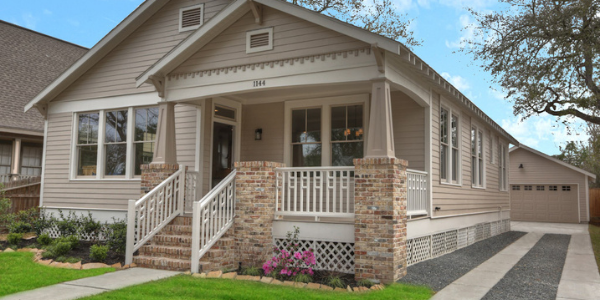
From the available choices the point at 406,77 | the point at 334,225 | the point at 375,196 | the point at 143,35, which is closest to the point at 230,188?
the point at 334,225

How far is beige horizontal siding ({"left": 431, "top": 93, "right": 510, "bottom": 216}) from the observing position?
10672mm

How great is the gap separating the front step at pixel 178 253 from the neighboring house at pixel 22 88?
10.2m

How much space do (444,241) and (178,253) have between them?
6.18 meters

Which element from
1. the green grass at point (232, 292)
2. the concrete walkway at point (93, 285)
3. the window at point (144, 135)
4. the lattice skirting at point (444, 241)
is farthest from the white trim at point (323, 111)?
the concrete walkway at point (93, 285)

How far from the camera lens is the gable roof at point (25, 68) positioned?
16672mm

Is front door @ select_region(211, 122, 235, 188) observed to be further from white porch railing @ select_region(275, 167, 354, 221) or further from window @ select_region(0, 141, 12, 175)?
window @ select_region(0, 141, 12, 175)

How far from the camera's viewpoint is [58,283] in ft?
23.1

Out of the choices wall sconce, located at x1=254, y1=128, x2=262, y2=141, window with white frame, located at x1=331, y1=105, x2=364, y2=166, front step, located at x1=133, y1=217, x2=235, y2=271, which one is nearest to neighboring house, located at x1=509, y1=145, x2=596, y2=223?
window with white frame, located at x1=331, y1=105, x2=364, y2=166

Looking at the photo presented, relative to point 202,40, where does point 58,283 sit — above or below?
below

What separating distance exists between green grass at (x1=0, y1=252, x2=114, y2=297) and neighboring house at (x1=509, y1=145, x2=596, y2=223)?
82.9 feet

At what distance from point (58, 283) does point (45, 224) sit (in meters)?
5.61

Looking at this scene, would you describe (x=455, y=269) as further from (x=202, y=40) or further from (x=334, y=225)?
(x=202, y=40)

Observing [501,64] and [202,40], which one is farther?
[501,64]

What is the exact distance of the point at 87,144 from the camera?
12672mm
